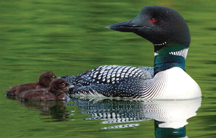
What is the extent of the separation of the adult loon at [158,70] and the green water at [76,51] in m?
0.49

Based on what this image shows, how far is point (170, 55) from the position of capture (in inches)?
332

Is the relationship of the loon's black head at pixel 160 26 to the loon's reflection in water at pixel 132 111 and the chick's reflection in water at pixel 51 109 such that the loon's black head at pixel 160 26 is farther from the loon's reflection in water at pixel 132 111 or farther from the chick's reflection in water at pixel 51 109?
the chick's reflection in water at pixel 51 109

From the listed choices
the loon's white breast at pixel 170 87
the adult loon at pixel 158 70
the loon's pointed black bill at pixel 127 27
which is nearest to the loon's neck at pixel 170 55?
the adult loon at pixel 158 70

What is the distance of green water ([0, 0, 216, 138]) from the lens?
6801 millimetres

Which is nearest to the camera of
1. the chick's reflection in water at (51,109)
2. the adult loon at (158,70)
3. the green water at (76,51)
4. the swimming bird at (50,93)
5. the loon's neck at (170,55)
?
the green water at (76,51)

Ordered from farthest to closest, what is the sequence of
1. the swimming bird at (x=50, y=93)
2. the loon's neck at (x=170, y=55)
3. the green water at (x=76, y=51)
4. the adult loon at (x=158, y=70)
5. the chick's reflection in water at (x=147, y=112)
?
1. the loon's neck at (x=170, y=55)
2. the adult loon at (x=158, y=70)
3. the swimming bird at (x=50, y=93)
4. the chick's reflection in water at (x=147, y=112)
5. the green water at (x=76, y=51)

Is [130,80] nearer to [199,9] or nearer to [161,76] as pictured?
[161,76]

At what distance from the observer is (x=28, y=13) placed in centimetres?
1506

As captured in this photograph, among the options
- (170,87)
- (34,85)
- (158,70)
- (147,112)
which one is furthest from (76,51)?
(147,112)

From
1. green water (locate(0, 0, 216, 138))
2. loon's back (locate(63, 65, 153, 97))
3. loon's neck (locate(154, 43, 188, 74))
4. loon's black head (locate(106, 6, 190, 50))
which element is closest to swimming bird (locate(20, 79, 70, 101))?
green water (locate(0, 0, 216, 138))

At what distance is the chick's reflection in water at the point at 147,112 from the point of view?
22.8ft

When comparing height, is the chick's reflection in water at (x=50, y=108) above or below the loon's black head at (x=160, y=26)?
below

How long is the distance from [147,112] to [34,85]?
180 centimetres

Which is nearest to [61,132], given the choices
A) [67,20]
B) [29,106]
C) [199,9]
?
[29,106]
